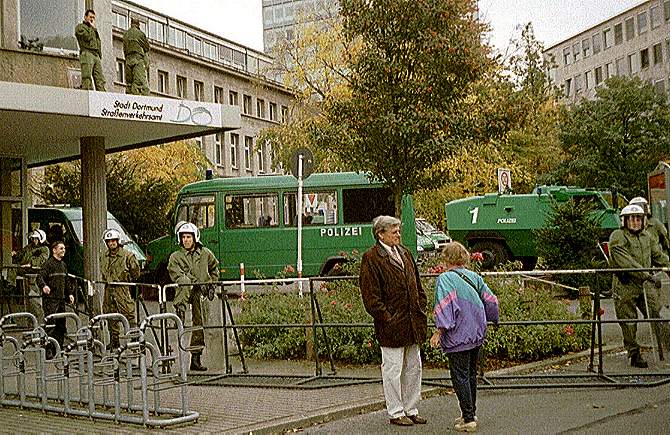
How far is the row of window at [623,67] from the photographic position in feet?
232

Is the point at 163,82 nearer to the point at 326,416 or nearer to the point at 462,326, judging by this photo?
the point at 326,416

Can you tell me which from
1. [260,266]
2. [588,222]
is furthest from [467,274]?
[260,266]

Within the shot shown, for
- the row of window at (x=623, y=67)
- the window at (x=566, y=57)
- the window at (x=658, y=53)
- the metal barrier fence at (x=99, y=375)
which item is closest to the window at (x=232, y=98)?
the row of window at (x=623, y=67)

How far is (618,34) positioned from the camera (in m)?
78.8

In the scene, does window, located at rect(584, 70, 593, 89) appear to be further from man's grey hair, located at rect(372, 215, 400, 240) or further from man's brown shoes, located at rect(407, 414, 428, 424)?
man's brown shoes, located at rect(407, 414, 428, 424)

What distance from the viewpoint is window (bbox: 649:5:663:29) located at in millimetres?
67787

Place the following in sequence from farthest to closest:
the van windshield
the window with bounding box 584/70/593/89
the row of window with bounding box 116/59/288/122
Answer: the window with bounding box 584/70/593/89, the row of window with bounding box 116/59/288/122, the van windshield

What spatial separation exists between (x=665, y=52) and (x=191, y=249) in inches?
2477

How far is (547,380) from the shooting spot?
10.9 metres

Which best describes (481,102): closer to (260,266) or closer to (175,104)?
(175,104)

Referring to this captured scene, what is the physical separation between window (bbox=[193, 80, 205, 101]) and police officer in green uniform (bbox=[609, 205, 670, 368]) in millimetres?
44220

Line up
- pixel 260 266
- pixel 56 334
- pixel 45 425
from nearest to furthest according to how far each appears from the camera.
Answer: pixel 45 425, pixel 56 334, pixel 260 266

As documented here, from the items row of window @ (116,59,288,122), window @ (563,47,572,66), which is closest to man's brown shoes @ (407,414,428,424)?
row of window @ (116,59,288,122)

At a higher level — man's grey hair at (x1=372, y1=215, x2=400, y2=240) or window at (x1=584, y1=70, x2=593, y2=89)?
window at (x1=584, y1=70, x2=593, y2=89)
